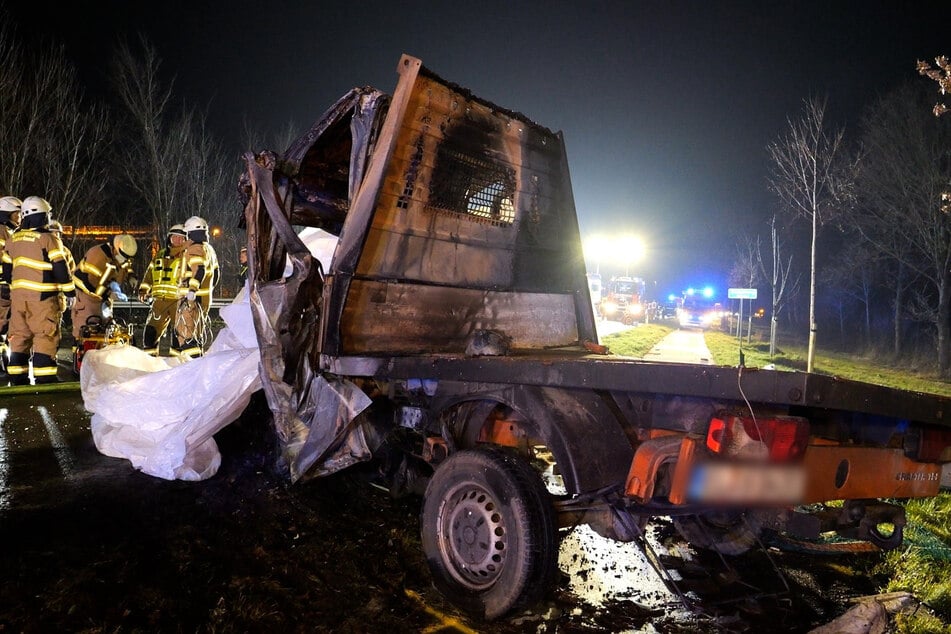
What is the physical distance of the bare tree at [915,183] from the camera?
19.2 m

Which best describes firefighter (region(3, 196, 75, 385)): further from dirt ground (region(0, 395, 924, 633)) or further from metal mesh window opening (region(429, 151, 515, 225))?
metal mesh window opening (region(429, 151, 515, 225))

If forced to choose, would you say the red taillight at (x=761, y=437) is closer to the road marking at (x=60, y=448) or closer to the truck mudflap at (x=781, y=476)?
the truck mudflap at (x=781, y=476)

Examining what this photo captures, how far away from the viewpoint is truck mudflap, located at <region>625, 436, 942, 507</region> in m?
2.25

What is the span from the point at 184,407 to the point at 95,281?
509 cm

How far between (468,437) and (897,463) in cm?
206

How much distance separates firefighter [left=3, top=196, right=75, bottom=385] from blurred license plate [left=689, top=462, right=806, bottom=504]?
8.45m

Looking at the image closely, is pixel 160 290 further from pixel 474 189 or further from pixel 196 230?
pixel 474 189

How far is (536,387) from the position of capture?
2791 mm

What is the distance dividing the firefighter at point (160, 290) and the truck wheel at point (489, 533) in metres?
6.89

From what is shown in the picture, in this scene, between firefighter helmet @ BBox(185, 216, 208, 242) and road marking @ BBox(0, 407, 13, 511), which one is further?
firefighter helmet @ BBox(185, 216, 208, 242)

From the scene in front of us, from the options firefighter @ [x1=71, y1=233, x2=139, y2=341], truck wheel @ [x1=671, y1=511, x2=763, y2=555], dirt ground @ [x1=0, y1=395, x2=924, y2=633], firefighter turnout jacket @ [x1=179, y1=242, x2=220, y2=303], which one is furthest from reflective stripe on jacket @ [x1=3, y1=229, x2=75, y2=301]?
truck wheel @ [x1=671, y1=511, x2=763, y2=555]

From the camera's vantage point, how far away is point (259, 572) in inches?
122

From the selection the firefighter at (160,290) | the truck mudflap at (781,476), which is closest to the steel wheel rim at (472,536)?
the truck mudflap at (781,476)

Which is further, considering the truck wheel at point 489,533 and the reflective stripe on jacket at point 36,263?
the reflective stripe on jacket at point 36,263
